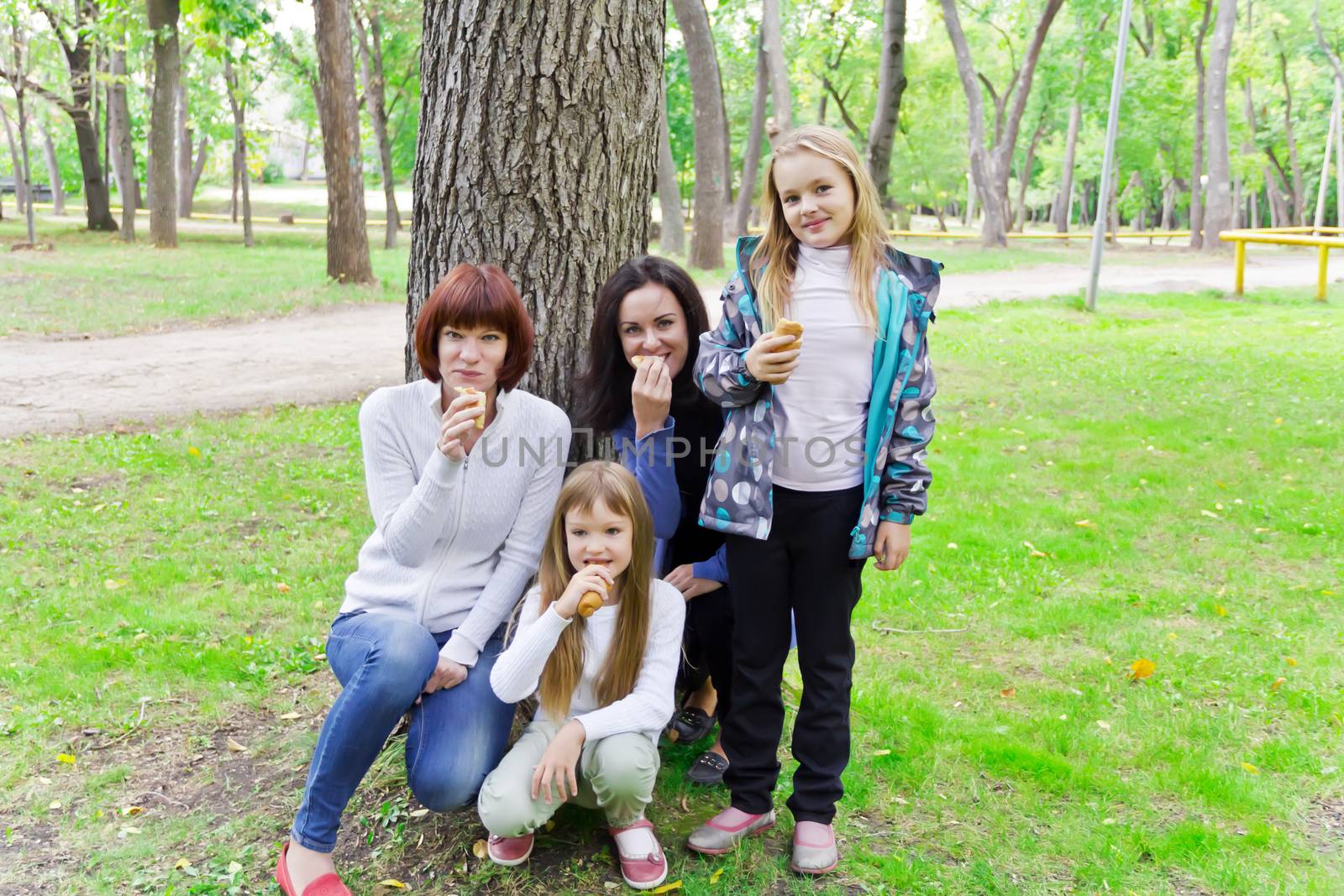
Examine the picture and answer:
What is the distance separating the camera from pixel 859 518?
2652mm

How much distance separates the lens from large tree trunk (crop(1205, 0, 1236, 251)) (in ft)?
62.8

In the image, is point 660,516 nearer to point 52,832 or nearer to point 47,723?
point 52,832

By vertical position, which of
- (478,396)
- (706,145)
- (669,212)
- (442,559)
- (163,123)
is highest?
(163,123)

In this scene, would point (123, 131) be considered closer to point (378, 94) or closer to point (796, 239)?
point (378, 94)

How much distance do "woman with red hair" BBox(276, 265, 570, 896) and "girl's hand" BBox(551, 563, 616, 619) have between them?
313mm

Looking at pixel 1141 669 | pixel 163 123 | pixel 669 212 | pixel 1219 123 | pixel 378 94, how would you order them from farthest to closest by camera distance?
1. pixel 378 94
2. pixel 1219 123
3. pixel 163 123
4. pixel 669 212
5. pixel 1141 669

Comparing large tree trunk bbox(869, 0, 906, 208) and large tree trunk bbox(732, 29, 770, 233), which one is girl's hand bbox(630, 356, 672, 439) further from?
large tree trunk bbox(732, 29, 770, 233)

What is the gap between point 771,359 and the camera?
8.06 ft

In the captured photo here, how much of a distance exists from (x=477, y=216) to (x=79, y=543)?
2979 mm

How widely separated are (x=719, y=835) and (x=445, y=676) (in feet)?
2.65

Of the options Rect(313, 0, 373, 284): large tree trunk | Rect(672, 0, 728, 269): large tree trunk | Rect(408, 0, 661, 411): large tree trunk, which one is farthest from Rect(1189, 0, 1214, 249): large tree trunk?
Rect(408, 0, 661, 411): large tree trunk

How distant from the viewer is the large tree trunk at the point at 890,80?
992 cm

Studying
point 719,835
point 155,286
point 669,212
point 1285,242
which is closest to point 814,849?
point 719,835

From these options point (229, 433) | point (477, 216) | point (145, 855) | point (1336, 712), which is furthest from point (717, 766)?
point (229, 433)
